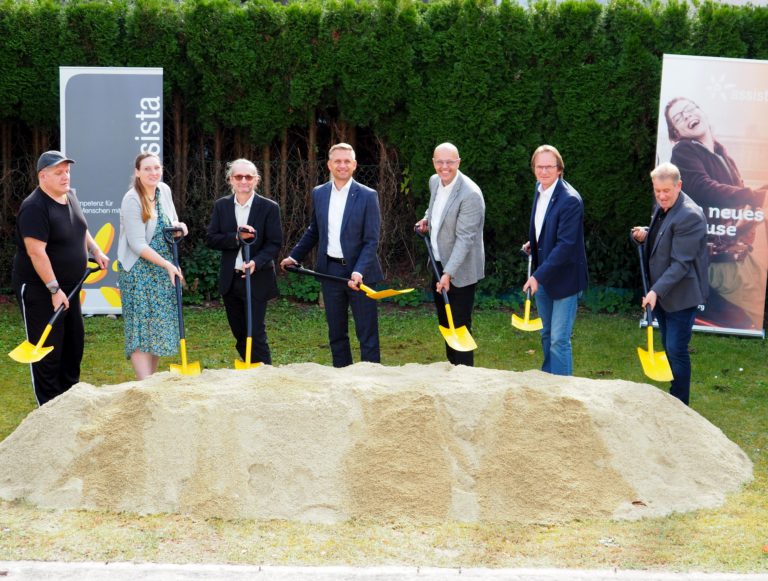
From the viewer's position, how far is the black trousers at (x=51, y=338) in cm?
618

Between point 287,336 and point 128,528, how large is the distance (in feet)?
15.1

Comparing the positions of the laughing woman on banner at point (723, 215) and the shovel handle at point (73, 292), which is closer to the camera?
the shovel handle at point (73, 292)

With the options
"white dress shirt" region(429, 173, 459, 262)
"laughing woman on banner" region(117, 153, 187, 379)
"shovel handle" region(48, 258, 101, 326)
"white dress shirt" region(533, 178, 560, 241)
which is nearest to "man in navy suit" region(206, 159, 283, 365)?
"laughing woman on banner" region(117, 153, 187, 379)

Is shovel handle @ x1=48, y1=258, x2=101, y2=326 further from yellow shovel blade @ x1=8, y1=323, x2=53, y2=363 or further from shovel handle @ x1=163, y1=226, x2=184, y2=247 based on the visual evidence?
shovel handle @ x1=163, y1=226, x2=184, y2=247

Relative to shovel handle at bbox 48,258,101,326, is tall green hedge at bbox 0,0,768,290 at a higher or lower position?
higher

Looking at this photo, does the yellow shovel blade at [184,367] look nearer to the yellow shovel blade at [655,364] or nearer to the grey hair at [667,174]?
the yellow shovel blade at [655,364]

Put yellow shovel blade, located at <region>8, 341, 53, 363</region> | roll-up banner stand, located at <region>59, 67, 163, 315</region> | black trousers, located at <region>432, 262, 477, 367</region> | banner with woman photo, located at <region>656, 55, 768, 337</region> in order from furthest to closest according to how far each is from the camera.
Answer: roll-up banner stand, located at <region>59, 67, 163, 315</region> < banner with woman photo, located at <region>656, 55, 768, 337</region> < black trousers, located at <region>432, 262, 477, 367</region> < yellow shovel blade, located at <region>8, 341, 53, 363</region>

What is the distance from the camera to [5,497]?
5016 mm

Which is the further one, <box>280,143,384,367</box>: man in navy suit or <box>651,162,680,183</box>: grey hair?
<box>280,143,384,367</box>: man in navy suit

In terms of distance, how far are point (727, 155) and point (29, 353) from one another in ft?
20.3

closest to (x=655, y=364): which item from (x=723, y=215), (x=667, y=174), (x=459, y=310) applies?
(x=667, y=174)

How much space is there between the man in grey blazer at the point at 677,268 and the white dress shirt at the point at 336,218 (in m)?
2.04

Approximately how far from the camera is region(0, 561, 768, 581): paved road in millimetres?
4090

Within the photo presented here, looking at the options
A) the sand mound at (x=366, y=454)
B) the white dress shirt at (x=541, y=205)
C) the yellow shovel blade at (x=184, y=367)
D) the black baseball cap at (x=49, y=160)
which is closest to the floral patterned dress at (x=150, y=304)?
the yellow shovel blade at (x=184, y=367)
